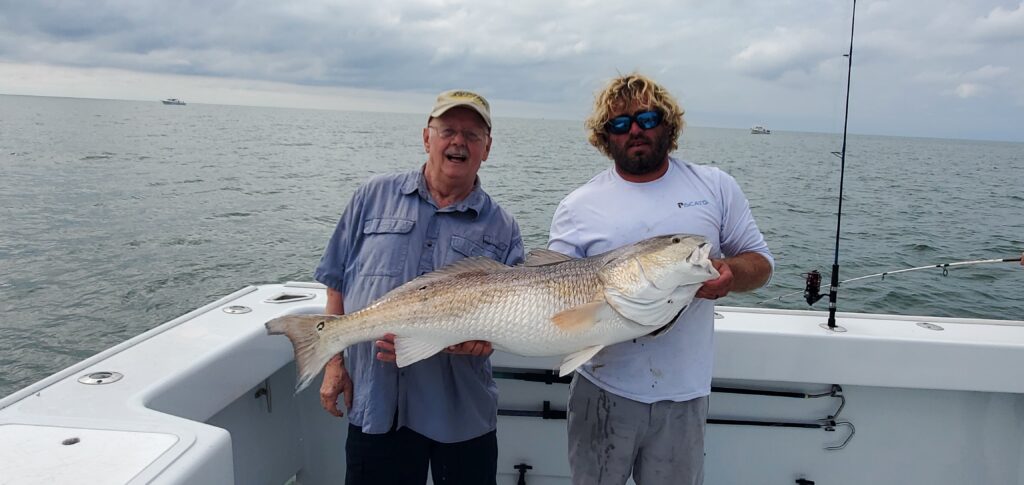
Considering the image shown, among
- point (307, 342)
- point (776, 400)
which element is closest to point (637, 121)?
point (307, 342)

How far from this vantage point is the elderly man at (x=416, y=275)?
2943 millimetres

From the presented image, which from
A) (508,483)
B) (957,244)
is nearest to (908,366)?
(508,483)

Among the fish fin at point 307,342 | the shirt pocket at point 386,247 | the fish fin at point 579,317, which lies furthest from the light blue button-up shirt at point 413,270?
the fish fin at point 579,317

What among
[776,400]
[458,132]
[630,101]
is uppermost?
[630,101]

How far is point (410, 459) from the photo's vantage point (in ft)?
9.80

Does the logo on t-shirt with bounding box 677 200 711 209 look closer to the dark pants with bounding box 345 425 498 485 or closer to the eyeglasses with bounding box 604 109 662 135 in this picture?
the eyeglasses with bounding box 604 109 662 135

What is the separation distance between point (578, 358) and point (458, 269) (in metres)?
0.65

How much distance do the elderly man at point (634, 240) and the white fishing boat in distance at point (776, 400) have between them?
32.1 inches

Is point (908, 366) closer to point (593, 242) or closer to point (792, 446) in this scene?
point (792, 446)

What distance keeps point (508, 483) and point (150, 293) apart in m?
9.13

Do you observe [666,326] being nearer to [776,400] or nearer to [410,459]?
[410,459]

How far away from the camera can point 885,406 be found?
12.6ft

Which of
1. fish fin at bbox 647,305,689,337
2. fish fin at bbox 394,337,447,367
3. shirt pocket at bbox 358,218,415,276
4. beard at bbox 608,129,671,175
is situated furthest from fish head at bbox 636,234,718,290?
shirt pocket at bbox 358,218,415,276

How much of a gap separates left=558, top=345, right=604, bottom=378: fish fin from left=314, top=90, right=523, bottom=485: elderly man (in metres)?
0.42
